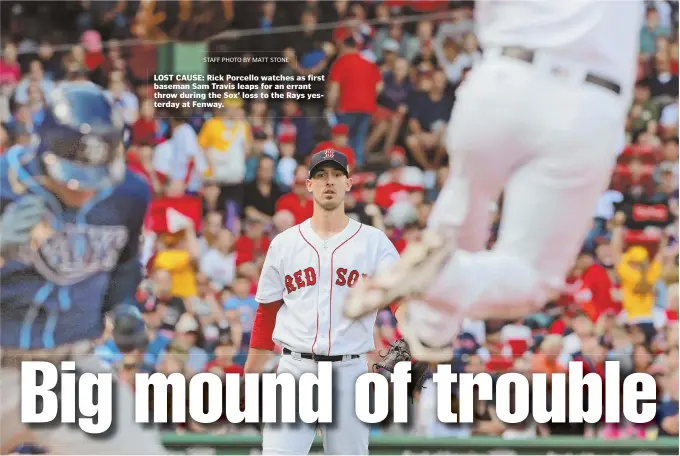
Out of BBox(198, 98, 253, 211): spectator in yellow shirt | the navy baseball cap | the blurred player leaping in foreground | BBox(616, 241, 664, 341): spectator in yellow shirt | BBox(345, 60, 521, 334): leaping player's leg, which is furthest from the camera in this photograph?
BBox(198, 98, 253, 211): spectator in yellow shirt

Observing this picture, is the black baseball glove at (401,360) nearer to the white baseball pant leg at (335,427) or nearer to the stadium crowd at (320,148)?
the white baseball pant leg at (335,427)

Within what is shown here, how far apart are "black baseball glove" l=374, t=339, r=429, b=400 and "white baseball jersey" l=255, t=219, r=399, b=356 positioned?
111 millimetres

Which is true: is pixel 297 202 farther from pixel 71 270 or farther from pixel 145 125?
pixel 71 270

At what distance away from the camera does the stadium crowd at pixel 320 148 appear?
512cm

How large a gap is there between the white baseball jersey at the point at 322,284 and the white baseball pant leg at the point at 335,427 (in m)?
0.06

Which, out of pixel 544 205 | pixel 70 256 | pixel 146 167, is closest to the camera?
pixel 544 205

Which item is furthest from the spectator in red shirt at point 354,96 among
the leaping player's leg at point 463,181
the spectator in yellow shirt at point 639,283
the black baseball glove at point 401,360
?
the leaping player's leg at point 463,181

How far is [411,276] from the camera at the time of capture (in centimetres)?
252

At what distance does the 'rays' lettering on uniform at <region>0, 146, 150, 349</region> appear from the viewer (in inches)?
155

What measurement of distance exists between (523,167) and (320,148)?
3092 mm

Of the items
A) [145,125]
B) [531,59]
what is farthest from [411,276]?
[145,125]

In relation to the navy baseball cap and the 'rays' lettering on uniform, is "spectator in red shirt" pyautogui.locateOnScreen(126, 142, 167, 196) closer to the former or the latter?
the 'rays' lettering on uniform

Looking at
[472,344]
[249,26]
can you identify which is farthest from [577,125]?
[249,26]

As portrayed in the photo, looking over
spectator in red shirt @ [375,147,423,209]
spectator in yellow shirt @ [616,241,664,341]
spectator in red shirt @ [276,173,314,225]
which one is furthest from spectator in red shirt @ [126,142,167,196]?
spectator in yellow shirt @ [616,241,664,341]
